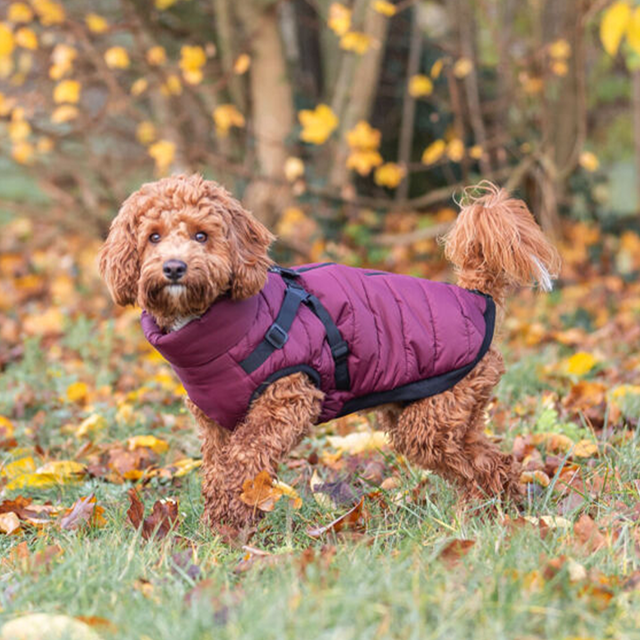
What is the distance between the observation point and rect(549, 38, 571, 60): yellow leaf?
8.15 metres

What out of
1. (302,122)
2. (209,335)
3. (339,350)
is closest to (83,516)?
(209,335)

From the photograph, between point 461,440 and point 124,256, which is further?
point 461,440

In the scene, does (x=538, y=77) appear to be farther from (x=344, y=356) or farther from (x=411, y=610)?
(x=411, y=610)

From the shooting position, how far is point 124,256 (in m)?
3.20

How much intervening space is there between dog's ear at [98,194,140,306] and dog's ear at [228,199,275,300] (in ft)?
1.21

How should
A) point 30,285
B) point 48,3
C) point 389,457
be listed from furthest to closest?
point 30,285, point 48,3, point 389,457

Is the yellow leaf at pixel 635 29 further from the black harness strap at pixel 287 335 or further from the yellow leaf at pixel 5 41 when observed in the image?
the yellow leaf at pixel 5 41

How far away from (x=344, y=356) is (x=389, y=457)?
78cm

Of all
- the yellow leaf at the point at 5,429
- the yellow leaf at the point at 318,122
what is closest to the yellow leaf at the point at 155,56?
the yellow leaf at the point at 318,122

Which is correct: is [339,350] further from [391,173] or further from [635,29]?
[391,173]

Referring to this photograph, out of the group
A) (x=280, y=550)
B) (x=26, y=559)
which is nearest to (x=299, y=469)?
(x=280, y=550)

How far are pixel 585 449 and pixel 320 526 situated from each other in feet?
4.68

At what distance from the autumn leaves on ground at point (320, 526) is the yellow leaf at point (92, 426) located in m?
0.02

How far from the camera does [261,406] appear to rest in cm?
323
